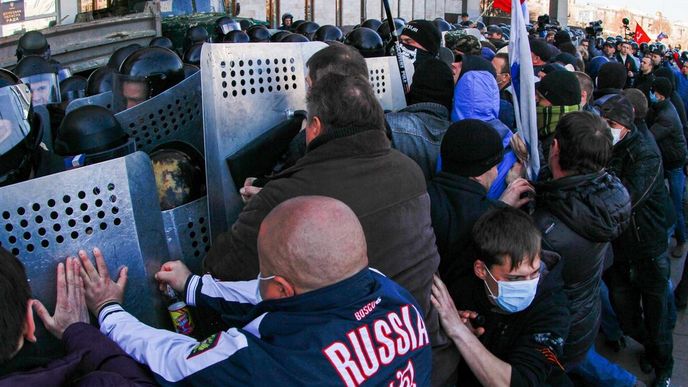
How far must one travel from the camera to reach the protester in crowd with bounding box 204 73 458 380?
2129 mm

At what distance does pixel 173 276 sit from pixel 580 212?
1.75 meters

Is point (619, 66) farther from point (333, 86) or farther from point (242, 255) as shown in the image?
point (242, 255)

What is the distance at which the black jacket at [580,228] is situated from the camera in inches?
112

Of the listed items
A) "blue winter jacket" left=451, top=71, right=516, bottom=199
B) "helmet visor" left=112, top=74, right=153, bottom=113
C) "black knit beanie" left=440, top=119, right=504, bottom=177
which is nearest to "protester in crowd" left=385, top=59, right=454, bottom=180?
"blue winter jacket" left=451, top=71, right=516, bottom=199

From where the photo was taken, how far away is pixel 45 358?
1.62m

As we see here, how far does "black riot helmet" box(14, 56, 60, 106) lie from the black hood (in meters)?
4.26

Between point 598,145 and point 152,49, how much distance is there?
2692mm

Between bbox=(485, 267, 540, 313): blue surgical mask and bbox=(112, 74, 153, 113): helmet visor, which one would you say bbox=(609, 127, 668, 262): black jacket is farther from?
bbox=(112, 74, 153, 113): helmet visor

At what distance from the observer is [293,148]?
9.38 feet

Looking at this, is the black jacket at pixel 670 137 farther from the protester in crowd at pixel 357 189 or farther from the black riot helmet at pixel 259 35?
the black riot helmet at pixel 259 35

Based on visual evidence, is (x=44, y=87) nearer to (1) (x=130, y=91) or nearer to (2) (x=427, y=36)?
Result: (1) (x=130, y=91)

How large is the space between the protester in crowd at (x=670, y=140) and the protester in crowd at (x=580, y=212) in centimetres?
352

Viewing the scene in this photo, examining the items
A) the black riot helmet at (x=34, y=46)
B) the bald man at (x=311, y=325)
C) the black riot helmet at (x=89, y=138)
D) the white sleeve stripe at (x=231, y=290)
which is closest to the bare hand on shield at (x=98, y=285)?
the white sleeve stripe at (x=231, y=290)

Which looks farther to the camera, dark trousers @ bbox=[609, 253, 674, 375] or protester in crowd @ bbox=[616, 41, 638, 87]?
protester in crowd @ bbox=[616, 41, 638, 87]
